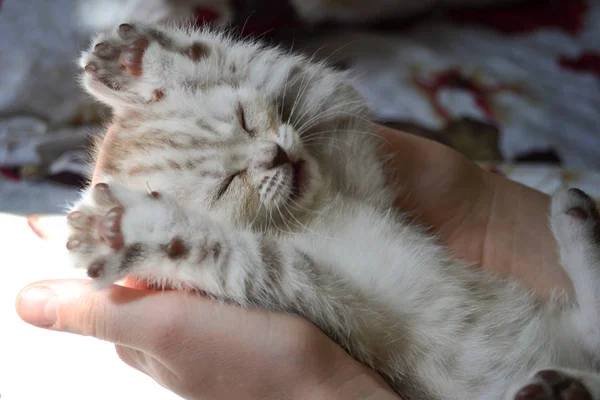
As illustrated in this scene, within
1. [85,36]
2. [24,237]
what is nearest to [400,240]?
[24,237]

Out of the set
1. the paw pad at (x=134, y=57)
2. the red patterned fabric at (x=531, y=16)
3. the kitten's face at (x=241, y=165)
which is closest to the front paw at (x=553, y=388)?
the kitten's face at (x=241, y=165)

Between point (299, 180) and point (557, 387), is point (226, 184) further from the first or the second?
point (557, 387)

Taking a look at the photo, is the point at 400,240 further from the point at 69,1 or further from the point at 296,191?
the point at 69,1

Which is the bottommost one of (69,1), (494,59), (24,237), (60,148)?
(60,148)

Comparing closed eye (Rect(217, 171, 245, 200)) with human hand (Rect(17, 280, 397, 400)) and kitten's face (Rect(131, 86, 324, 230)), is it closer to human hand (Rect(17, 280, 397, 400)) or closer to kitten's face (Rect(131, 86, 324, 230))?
kitten's face (Rect(131, 86, 324, 230))

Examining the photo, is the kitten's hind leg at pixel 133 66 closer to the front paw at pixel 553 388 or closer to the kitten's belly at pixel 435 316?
the kitten's belly at pixel 435 316

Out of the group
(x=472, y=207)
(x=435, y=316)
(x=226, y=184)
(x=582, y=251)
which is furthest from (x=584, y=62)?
(x=226, y=184)

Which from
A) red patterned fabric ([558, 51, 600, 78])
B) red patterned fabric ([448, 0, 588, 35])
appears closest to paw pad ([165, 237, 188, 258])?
red patterned fabric ([558, 51, 600, 78])
